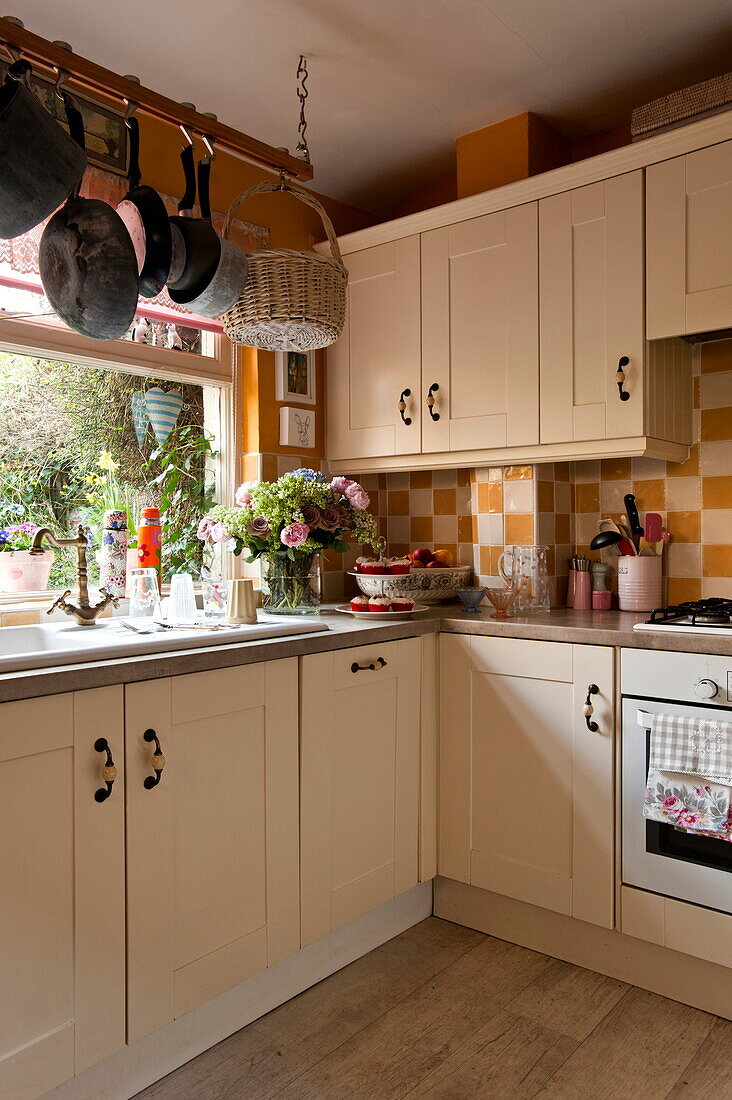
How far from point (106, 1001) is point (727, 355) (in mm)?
2316

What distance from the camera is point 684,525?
2547 mm

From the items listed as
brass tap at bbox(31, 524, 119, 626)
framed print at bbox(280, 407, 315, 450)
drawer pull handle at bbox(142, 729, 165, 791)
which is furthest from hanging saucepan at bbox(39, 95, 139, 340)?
framed print at bbox(280, 407, 315, 450)

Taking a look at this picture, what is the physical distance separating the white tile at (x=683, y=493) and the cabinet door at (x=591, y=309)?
1.18 feet

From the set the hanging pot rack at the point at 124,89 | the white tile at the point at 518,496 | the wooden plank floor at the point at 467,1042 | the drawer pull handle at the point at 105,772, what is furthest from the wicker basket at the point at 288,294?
the wooden plank floor at the point at 467,1042

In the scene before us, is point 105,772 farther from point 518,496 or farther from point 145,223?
point 518,496

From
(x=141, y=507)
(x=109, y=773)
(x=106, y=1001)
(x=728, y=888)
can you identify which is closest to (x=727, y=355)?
(x=728, y=888)

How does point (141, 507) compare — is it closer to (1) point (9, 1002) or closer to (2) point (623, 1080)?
(1) point (9, 1002)

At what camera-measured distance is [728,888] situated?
6.23ft

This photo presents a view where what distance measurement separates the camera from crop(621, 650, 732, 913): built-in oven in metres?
1.91

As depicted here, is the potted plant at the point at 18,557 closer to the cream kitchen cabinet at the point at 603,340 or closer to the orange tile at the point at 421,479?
the orange tile at the point at 421,479

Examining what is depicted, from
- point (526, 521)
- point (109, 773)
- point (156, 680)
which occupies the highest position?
point (526, 521)

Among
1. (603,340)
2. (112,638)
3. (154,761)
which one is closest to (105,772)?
(154,761)

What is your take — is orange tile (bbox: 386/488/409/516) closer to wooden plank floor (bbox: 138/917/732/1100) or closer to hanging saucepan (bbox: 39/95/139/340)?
wooden plank floor (bbox: 138/917/732/1100)

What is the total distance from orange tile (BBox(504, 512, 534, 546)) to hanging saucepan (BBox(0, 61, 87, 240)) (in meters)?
1.78
